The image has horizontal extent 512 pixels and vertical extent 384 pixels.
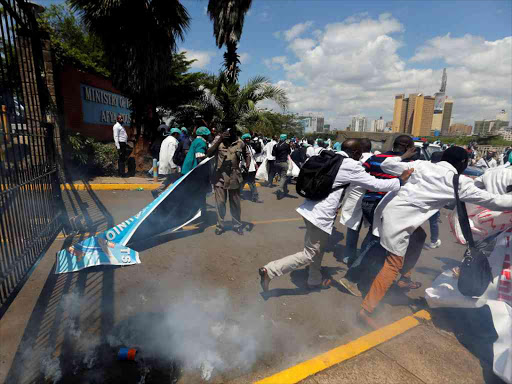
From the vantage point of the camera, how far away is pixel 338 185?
329 cm

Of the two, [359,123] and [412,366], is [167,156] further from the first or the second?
[359,123]

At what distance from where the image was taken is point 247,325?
9.85 ft

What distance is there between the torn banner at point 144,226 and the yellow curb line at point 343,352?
2.61 metres

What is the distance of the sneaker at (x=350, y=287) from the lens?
3720mm

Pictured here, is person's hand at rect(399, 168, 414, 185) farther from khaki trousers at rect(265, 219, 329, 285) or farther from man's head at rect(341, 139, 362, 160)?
khaki trousers at rect(265, 219, 329, 285)

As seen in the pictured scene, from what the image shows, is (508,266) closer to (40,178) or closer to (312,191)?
(312,191)

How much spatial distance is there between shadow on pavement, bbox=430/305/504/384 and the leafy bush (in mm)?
9398

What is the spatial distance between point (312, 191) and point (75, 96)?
10.3 metres

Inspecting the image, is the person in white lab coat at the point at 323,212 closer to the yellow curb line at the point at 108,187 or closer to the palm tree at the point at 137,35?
the yellow curb line at the point at 108,187

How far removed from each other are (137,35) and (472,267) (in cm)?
1024

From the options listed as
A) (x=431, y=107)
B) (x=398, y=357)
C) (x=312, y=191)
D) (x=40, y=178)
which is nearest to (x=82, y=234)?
(x=40, y=178)

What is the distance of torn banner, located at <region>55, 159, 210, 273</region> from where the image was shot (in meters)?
3.93

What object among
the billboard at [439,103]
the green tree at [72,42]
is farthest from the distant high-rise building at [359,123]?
the green tree at [72,42]

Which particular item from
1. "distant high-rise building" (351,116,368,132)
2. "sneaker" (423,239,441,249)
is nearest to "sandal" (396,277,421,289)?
"sneaker" (423,239,441,249)
